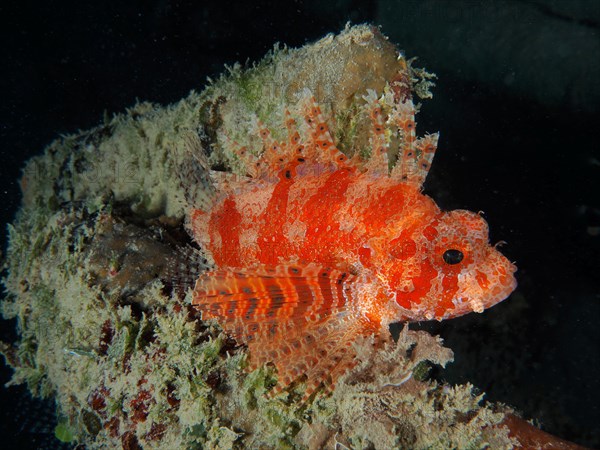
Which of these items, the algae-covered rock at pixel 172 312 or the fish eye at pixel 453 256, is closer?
the algae-covered rock at pixel 172 312

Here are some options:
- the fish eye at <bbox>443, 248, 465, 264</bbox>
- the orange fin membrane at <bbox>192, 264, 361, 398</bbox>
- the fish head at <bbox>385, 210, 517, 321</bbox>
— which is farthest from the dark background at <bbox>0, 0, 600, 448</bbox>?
the orange fin membrane at <bbox>192, 264, 361, 398</bbox>

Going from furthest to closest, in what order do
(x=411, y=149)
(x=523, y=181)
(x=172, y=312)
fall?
(x=523, y=181)
(x=172, y=312)
(x=411, y=149)

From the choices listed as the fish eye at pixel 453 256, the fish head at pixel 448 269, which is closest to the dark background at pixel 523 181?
the fish head at pixel 448 269

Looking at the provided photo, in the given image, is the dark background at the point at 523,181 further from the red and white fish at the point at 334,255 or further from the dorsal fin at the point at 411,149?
the dorsal fin at the point at 411,149

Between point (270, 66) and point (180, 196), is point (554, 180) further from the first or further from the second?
point (180, 196)

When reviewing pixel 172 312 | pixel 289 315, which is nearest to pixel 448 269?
pixel 289 315

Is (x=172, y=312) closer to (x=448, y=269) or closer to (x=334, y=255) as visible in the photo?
(x=334, y=255)
